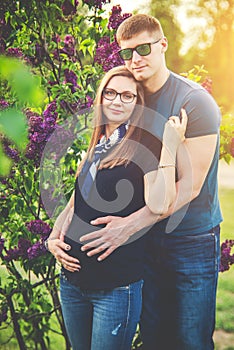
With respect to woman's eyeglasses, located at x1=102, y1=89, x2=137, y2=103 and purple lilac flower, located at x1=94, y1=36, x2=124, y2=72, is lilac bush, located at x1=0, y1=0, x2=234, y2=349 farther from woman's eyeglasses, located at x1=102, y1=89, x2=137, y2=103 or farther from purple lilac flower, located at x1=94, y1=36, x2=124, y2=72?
woman's eyeglasses, located at x1=102, y1=89, x2=137, y2=103

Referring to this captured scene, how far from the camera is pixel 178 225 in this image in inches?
95.7

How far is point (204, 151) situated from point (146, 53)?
1.51ft

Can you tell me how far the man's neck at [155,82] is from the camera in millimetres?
2341

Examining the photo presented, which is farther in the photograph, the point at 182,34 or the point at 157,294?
the point at 182,34

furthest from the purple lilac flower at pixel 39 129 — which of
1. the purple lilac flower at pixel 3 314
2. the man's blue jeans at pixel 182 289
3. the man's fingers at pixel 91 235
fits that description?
the purple lilac flower at pixel 3 314

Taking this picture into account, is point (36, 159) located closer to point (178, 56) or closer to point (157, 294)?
point (157, 294)

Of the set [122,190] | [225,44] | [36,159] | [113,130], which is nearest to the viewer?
[122,190]

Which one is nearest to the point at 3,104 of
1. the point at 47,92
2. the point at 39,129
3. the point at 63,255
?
the point at 39,129

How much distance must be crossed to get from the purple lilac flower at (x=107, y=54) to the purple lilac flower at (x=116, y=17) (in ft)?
0.25

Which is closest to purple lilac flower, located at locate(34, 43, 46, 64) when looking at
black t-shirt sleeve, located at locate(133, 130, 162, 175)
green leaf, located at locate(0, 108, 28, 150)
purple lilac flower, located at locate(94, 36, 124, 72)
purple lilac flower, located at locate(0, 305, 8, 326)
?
purple lilac flower, located at locate(94, 36, 124, 72)

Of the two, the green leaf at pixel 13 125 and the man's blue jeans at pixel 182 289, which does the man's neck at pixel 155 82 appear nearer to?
the man's blue jeans at pixel 182 289

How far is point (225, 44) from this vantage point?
667 cm

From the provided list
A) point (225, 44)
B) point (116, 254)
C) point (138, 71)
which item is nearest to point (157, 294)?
point (116, 254)

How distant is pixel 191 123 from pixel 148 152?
0.69 ft
